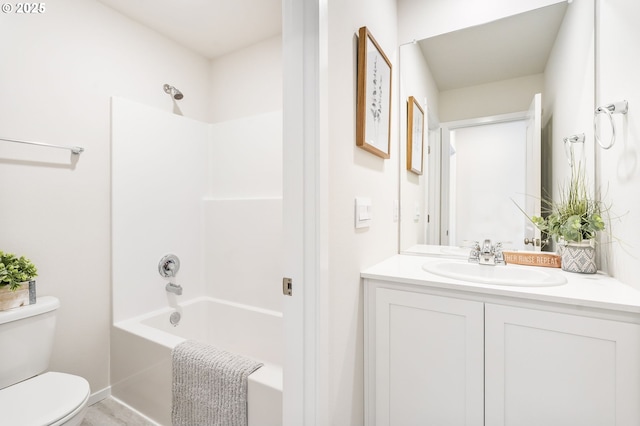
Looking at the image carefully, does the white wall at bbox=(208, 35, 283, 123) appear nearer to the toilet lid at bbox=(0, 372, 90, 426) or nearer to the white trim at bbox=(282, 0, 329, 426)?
the white trim at bbox=(282, 0, 329, 426)

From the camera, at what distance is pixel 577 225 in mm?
1191

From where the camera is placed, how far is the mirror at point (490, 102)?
4.51 ft

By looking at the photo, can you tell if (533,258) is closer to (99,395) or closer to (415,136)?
(415,136)

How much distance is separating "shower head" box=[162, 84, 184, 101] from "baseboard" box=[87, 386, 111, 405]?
80.9 inches

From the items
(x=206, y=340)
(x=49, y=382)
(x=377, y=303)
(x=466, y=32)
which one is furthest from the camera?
(x=206, y=340)

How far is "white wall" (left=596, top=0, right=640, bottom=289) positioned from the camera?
39.2 inches

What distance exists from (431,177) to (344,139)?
33.1 inches

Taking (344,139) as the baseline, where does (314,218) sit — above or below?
below

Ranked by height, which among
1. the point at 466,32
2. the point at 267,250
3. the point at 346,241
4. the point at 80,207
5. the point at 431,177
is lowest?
the point at 267,250

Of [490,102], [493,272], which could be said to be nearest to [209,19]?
[490,102]

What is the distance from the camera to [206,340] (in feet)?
7.94

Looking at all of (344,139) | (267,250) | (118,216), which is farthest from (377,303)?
(118,216)

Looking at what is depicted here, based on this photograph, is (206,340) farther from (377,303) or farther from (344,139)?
(344,139)

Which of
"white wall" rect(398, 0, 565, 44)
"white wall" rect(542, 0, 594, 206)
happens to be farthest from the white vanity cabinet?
"white wall" rect(398, 0, 565, 44)
